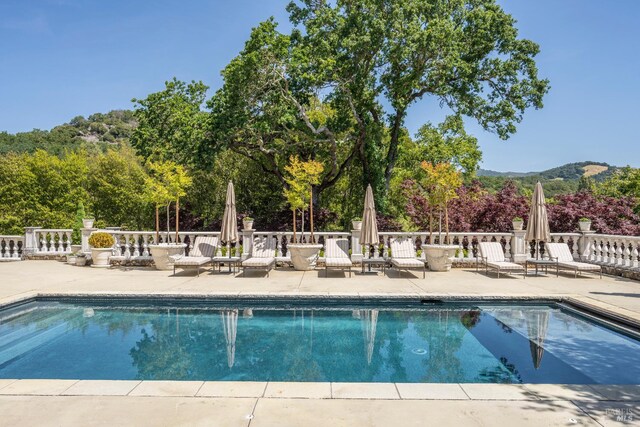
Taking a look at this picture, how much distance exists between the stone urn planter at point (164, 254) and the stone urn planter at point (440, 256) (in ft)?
24.6

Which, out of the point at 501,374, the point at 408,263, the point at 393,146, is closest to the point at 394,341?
the point at 501,374

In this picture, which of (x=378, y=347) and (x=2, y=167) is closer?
(x=378, y=347)

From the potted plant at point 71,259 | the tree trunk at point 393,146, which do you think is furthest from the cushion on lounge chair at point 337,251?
the potted plant at point 71,259

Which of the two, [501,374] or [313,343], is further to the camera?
[313,343]

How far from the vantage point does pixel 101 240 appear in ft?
44.1

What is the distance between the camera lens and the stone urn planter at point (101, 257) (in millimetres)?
13438

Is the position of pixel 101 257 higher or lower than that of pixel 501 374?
higher

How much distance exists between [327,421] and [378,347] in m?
2.99

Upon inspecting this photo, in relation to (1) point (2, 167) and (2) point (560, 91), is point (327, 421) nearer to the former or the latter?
(2) point (560, 91)

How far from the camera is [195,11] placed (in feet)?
52.0

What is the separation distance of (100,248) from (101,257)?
12.2 inches

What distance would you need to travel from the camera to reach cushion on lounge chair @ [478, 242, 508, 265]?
12.4 meters

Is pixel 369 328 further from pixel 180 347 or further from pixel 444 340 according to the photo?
pixel 180 347

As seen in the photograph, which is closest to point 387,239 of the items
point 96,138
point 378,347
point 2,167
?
point 378,347
